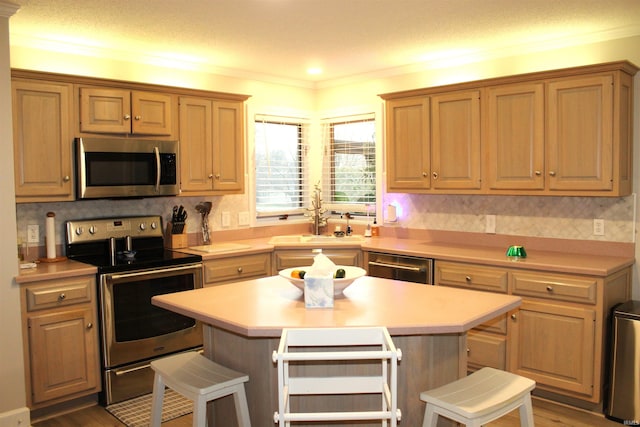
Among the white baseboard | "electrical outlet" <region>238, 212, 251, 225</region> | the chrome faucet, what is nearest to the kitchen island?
the white baseboard

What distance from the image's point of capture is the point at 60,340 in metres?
3.36

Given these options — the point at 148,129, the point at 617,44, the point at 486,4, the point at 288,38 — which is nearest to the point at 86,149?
the point at 148,129

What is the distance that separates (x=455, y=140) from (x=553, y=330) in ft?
5.11

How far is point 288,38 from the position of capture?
3861 mm

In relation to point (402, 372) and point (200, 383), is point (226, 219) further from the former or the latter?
point (402, 372)

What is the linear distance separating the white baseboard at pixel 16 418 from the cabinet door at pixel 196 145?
6.02 ft

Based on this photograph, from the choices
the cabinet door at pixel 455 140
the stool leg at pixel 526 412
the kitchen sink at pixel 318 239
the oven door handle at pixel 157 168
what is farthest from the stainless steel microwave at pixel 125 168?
the stool leg at pixel 526 412

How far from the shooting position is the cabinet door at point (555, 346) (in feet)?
10.8

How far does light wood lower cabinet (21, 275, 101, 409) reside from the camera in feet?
10.7

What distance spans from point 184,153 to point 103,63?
0.87 meters

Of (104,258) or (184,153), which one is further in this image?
(184,153)

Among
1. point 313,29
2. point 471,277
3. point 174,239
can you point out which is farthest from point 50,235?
point 471,277

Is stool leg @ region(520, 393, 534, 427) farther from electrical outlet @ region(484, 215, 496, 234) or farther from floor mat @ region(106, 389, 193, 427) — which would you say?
electrical outlet @ region(484, 215, 496, 234)

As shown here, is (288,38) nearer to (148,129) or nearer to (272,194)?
(148,129)
